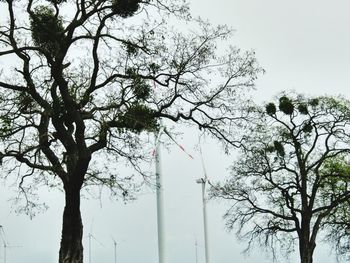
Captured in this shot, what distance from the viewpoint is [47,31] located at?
17359 mm

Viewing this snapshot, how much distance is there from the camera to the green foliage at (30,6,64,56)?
17.2 m

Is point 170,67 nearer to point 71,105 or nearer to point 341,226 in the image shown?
point 71,105

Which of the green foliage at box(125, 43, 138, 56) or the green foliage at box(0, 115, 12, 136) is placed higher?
the green foliage at box(125, 43, 138, 56)

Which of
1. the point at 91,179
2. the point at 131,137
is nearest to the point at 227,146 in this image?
the point at 131,137

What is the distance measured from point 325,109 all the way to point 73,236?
18355mm

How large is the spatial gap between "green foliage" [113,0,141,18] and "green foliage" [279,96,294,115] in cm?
1584

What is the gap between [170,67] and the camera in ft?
61.0

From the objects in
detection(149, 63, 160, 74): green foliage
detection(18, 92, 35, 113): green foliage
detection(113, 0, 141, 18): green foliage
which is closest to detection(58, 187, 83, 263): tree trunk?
detection(18, 92, 35, 113): green foliage

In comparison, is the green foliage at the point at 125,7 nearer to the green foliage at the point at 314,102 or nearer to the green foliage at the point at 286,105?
the green foliage at the point at 286,105

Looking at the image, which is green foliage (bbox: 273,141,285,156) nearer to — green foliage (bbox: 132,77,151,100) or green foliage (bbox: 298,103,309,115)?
green foliage (bbox: 298,103,309,115)

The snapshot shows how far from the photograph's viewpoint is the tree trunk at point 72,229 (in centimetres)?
1698

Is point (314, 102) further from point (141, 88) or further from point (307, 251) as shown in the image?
point (141, 88)

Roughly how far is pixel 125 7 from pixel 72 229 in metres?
5.96

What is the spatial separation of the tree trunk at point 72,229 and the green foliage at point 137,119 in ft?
7.06
